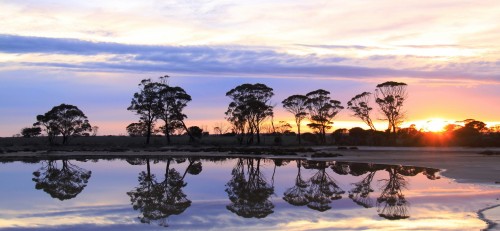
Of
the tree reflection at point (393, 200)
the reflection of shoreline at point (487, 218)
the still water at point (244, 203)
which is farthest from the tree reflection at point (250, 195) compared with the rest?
the reflection of shoreline at point (487, 218)

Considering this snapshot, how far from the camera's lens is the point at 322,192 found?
17.3 m

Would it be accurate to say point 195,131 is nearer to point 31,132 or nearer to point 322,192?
point 31,132

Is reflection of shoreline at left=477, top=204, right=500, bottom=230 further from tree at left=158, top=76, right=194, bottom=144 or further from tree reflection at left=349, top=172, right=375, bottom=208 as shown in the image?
tree at left=158, top=76, right=194, bottom=144

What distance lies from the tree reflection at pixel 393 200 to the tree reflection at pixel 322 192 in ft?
4.97

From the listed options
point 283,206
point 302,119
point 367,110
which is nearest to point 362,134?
point 367,110

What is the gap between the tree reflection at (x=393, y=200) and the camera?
479 inches

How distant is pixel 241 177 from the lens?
24.0 meters

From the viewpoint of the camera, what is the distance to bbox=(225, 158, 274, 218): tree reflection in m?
13.0

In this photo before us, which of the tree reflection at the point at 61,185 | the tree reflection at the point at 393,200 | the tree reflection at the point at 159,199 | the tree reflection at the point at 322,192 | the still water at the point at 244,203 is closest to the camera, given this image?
the still water at the point at 244,203

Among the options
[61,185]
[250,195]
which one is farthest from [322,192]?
[61,185]

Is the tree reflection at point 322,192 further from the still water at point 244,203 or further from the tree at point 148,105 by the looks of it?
the tree at point 148,105

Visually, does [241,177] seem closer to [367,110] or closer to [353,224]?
[353,224]

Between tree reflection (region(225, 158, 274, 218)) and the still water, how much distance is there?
0.03m

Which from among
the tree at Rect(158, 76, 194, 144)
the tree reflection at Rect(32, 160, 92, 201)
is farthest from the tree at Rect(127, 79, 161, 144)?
the tree reflection at Rect(32, 160, 92, 201)
